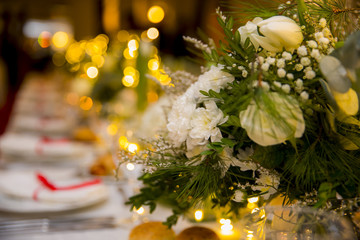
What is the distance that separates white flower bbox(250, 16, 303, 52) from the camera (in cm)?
62

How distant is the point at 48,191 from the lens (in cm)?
129

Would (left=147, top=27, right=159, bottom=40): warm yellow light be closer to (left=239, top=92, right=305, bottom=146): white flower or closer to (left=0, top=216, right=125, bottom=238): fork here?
(left=0, top=216, right=125, bottom=238): fork

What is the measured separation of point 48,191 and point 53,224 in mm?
192

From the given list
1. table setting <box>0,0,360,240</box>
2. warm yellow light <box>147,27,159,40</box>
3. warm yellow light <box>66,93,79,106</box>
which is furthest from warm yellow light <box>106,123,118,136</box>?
warm yellow light <box>147,27,159,40</box>

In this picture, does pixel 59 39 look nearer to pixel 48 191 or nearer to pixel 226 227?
pixel 48 191

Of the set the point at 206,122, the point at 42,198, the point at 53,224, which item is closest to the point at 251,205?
the point at 206,122

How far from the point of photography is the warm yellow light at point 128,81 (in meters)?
2.54

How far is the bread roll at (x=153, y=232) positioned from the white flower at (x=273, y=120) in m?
0.44

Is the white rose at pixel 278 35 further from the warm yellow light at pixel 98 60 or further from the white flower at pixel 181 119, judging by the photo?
the warm yellow light at pixel 98 60

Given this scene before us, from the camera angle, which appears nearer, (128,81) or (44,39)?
(128,81)

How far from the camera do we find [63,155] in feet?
6.48

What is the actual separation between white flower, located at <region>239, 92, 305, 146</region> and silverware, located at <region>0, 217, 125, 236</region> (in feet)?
2.38

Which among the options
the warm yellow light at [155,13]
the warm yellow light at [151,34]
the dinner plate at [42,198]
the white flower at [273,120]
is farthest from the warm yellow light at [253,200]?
the warm yellow light at [155,13]

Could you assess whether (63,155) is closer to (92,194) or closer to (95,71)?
(92,194)
